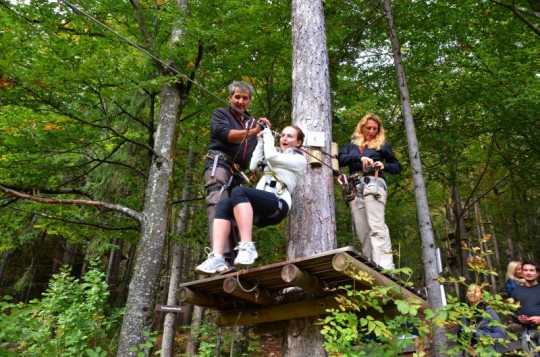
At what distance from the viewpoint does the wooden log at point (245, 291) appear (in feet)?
10.8

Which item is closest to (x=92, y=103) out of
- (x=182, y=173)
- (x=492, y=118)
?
(x=182, y=173)

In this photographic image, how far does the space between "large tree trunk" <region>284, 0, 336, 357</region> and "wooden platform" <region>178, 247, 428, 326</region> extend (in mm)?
217

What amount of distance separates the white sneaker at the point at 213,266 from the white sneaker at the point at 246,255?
0.63ft

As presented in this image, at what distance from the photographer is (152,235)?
598 centimetres

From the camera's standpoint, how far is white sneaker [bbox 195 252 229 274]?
3494 mm

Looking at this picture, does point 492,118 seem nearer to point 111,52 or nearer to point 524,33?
point 524,33

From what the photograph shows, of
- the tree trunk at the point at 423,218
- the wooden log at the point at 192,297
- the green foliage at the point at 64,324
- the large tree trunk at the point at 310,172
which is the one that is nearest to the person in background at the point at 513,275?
the tree trunk at the point at 423,218

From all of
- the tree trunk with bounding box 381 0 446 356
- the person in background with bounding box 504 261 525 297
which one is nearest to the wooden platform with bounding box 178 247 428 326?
the tree trunk with bounding box 381 0 446 356

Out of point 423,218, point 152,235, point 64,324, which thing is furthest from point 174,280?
point 423,218

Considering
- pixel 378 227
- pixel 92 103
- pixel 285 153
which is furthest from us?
pixel 92 103

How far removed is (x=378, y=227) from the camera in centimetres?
436

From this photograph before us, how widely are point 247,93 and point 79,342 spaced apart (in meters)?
7.08

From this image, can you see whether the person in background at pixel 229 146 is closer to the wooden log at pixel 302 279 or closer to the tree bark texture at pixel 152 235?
the wooden log at pixel 302 279

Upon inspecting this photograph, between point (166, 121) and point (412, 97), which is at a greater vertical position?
point (412, 97)
